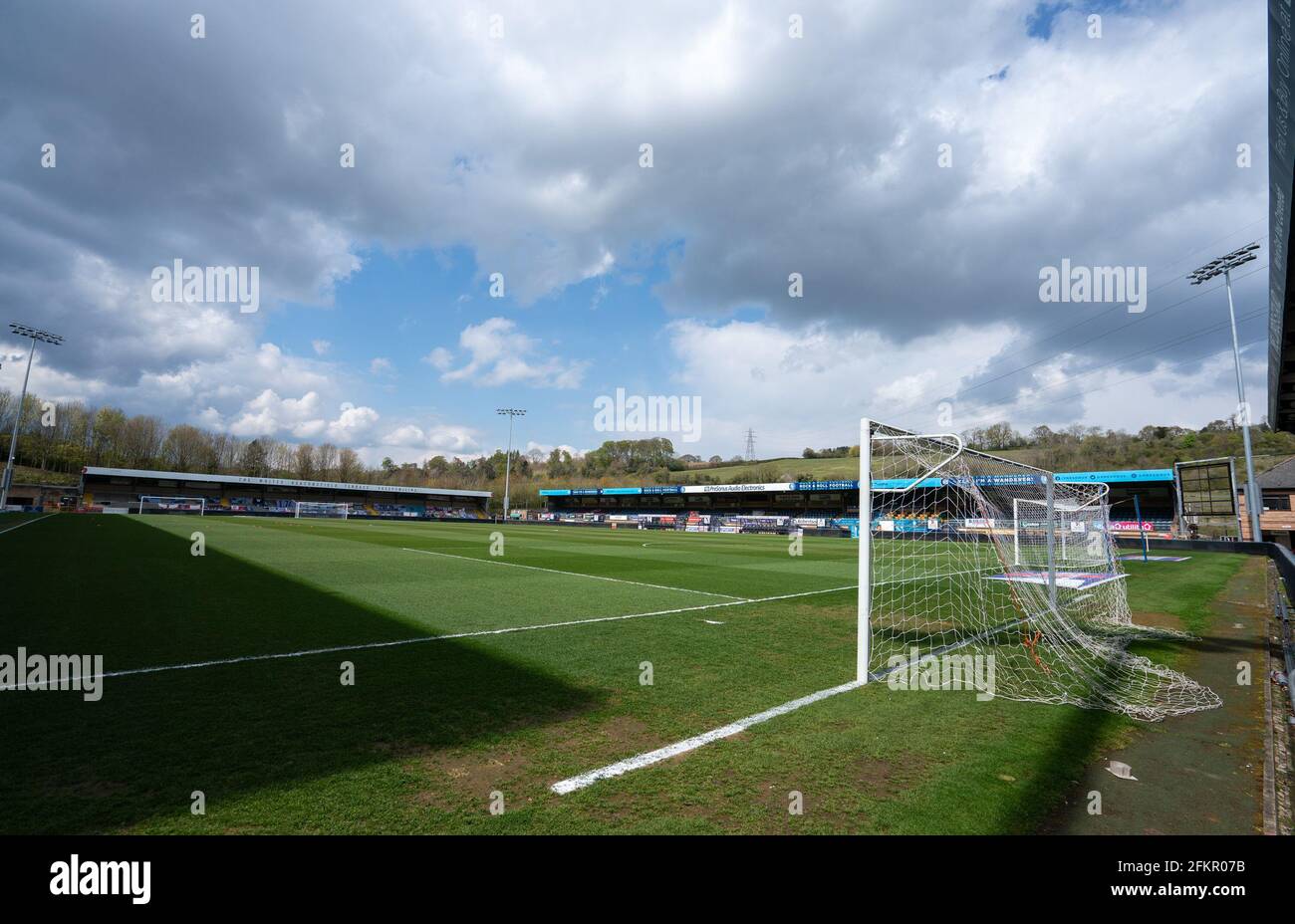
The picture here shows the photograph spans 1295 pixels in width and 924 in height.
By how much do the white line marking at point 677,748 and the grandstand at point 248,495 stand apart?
72.9m

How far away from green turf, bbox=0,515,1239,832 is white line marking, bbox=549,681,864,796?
10cm

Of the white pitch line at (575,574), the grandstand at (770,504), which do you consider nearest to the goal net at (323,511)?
the grandstand at (770,504)

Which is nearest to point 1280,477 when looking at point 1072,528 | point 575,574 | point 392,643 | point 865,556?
point 1072,528

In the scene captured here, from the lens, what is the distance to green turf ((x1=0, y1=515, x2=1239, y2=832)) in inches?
122

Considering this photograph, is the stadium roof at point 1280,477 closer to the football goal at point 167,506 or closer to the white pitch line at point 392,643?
the white pitch line at point 392,643

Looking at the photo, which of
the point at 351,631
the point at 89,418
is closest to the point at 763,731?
the point at 351,631

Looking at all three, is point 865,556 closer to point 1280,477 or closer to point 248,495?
point 1280,477

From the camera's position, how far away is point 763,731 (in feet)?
14.6

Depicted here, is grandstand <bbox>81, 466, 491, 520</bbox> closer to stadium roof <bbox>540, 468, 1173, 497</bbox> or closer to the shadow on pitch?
stadium roof <bbox>540, 468, 1173, 497</bbox>

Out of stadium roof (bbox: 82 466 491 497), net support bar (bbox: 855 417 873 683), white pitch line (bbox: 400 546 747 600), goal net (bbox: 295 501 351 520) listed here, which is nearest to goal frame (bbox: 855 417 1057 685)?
net support bar (bbox: 855 417 873 683)

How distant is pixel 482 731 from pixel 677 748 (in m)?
1.51

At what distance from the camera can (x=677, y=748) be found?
409 centimetres
